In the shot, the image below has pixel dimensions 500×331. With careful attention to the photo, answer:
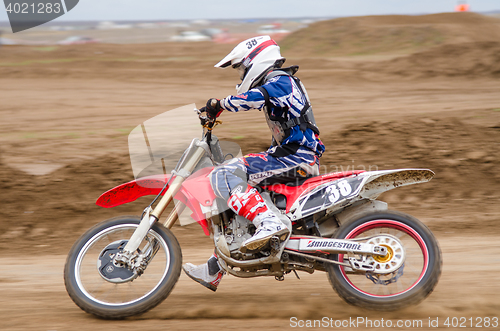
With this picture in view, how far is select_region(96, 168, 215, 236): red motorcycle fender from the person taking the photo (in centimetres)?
387

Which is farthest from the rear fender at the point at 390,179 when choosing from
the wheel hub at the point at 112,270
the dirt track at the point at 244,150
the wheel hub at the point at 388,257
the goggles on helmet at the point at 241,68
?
the wheel hub at the point at 112,270

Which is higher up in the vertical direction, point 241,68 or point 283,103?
point 241,68

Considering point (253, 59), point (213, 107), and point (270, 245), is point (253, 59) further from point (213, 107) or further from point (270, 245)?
point (270, 245)

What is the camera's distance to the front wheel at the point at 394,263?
3766mm

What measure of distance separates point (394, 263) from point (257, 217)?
1142 mm

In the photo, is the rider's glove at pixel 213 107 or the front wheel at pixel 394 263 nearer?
the rider's glove at pixel 213 107

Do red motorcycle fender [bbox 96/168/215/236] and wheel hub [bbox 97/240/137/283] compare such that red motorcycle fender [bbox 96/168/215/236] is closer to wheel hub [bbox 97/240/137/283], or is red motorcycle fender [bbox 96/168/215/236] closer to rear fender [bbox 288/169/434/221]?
wheel hub [bbox 97/240/137/283]

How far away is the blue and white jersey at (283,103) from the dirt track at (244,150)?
1.42 m

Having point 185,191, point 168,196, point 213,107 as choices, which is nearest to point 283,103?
point 213,107

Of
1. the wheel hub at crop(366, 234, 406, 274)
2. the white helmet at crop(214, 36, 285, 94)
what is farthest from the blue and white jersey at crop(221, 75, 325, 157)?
the wheel hub at crop(366, 234, 406, 274)

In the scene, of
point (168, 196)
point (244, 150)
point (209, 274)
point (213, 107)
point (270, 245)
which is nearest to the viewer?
point (213, 107)

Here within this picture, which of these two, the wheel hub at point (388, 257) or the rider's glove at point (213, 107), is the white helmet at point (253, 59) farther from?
the wheel hub at point (388, 257)

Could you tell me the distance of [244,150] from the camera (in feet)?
29.0

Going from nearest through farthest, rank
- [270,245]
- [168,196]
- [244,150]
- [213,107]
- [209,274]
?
[213,107] < [270,245] < [168,196] < [209,274] < [244,150]
